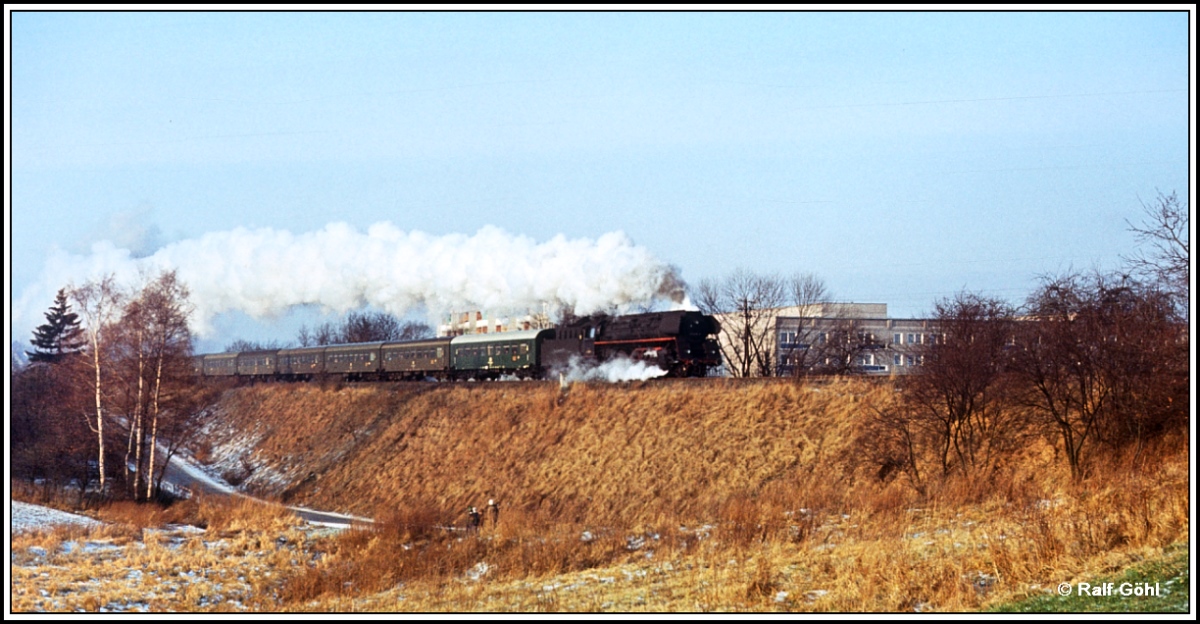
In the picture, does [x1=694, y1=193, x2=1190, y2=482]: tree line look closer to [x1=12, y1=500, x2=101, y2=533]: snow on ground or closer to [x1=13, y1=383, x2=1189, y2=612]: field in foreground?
[x1=13, y1=383, x2=1189, y2=612]: field in foreground

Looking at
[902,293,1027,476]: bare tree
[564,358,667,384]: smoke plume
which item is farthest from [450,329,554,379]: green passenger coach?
[902,293,1027,476]: bare tree

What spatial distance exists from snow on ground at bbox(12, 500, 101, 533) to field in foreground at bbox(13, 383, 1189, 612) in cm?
127

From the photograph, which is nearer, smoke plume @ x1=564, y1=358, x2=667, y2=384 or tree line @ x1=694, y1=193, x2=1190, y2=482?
tree line @ x1=694, y1=193, x2=1190, y2=482

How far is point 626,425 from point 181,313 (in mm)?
15356

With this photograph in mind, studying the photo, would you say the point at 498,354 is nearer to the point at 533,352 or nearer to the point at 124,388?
the point at 533,352

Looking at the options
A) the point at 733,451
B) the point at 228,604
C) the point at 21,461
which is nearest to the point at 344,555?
the point at 228,604

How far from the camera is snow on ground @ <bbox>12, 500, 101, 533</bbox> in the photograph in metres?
26.4

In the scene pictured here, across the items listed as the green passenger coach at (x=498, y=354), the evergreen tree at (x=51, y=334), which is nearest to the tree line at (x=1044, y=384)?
the green passenger coach at (x=498, y=354)

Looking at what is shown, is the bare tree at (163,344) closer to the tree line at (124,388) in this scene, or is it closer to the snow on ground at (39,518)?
the tree line at (124,388)

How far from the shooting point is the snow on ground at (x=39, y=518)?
26416 mm

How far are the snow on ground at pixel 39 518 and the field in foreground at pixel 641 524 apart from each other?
4.17 ft

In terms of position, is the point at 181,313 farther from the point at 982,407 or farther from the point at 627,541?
the point at 982,407

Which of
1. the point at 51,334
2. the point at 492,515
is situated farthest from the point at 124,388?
the point at 51,334

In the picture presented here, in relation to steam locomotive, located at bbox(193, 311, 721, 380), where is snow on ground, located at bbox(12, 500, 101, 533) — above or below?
below
